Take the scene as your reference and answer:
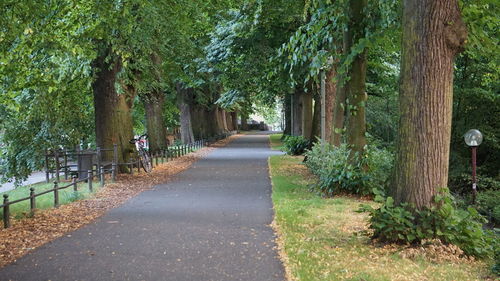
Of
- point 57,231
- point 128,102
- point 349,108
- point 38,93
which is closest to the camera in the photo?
point 57,231

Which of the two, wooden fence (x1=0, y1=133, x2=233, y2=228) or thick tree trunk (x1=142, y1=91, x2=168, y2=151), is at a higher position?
thick tree trunk (x1=142, y1=91, x2=168, y2=151)

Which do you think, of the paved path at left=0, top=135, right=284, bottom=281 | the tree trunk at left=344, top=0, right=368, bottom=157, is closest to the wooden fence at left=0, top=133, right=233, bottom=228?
the paved path at left=0, top=135, right=284, bottom=281

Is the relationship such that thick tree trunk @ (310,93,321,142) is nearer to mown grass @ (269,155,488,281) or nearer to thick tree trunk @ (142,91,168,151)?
thick tree trunk @ (142,91,168,151)

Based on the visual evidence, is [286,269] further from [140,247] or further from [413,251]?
[140,247]

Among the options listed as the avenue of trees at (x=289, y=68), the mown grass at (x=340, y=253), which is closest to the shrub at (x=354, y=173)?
the avenue of trees at (x=289, y=68)

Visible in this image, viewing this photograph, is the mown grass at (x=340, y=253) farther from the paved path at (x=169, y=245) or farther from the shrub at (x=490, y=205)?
the shrub at (x=490, y=205)

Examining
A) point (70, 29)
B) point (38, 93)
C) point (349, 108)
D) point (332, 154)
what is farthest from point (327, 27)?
point (38, 93)

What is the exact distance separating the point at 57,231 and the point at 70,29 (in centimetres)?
483

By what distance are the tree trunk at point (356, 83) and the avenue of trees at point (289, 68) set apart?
0.11 ft

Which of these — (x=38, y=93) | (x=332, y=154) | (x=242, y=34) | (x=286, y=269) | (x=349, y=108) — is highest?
(x=242, y=34)

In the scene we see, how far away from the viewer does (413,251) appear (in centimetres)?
639

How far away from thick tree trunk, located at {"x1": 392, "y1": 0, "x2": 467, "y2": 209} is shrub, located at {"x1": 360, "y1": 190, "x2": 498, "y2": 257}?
0.16 meters

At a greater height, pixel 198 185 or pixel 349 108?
pixel 349 108

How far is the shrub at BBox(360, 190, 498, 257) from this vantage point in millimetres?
6465
